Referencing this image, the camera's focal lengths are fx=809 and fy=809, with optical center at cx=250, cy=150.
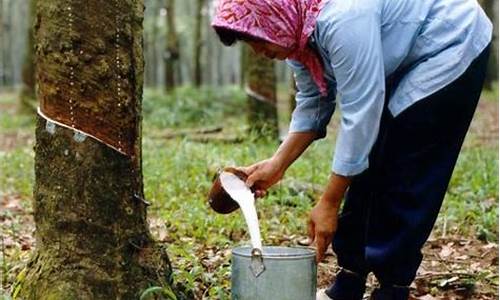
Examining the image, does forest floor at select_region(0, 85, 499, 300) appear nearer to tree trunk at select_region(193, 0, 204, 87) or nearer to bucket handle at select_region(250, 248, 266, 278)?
bucket handle at select_region(250, 248, 266, 278)

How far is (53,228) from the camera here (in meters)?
2.78

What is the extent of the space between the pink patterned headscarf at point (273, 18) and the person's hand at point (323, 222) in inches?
20.9

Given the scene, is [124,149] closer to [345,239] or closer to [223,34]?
[223,34]

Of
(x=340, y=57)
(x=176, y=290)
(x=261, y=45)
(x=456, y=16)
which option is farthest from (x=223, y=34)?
(x=176, y=290)

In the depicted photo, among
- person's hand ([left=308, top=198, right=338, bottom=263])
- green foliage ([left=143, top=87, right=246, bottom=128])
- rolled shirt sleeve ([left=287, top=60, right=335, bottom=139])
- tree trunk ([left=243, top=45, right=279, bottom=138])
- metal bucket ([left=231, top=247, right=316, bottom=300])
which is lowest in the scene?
green foliage ([left=143, top=87, right=246, bottom=128])

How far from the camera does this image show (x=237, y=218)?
4664mm

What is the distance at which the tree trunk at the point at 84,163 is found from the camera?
274cm

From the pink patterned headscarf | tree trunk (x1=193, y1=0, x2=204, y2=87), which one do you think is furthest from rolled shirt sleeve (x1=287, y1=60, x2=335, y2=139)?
tree trunk (x1=193, y1=0, x2=204, y2=87)

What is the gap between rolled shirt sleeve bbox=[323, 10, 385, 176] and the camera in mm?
2426

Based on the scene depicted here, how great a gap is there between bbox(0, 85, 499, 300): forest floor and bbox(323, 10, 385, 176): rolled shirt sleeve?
34.1 inches

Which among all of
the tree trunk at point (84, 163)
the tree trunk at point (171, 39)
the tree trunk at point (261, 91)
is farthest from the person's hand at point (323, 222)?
the tree trunk at point (171, 39)

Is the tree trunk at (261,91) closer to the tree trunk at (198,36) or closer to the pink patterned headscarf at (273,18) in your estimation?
the pink patterned headscarf at (273,18)

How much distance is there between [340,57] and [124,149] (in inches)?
33.1

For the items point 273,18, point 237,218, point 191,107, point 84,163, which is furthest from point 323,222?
point 191,107
